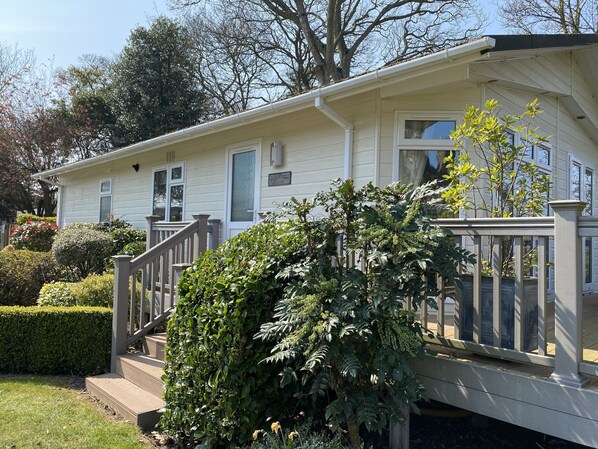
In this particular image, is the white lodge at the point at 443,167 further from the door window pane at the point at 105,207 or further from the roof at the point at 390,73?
the door window pane at the point at 105,207

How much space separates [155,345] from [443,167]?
3807 millimetres

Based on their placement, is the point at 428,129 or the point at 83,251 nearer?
the point at 428,129

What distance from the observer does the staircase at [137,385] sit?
12.2 feet

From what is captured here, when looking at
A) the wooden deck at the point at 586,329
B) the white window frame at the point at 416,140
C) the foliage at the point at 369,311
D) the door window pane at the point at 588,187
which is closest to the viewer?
the foliage at the point at 369,311

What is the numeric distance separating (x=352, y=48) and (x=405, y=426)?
16.6 m

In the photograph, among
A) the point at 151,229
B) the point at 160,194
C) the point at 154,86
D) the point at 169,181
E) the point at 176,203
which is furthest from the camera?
the point at 154,86

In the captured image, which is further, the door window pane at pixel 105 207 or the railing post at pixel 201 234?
the door window pane at pixel 105 207

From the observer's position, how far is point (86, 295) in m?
5.62

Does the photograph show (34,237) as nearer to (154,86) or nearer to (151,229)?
(151,229)

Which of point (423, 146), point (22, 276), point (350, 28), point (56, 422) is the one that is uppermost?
point (350, 28)

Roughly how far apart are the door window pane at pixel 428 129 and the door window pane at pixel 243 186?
280 cm

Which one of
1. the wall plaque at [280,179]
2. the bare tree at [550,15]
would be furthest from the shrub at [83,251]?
the bare tree at [550,15]

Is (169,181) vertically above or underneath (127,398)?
above

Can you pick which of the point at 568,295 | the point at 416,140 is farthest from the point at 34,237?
the point at 568,295
